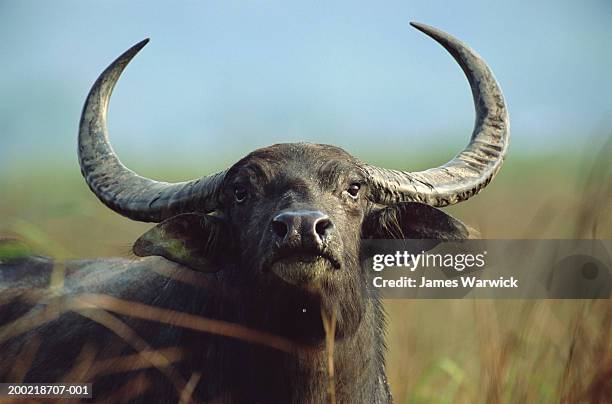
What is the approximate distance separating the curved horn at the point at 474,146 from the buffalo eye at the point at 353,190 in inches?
15.7

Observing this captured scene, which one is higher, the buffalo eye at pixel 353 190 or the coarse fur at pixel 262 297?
the buffalo eye at pixel 353 190

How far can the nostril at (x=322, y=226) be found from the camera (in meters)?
3.22

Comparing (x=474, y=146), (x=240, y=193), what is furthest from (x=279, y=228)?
(x=474, y=146)

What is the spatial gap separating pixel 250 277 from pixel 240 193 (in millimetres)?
365

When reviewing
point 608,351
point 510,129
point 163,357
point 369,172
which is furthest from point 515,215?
point 608,351

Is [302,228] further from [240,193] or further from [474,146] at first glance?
[474,146]

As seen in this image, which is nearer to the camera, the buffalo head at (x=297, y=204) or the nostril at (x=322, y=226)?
the nostril at (x=322, y=226)

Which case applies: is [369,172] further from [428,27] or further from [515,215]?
[515,215]

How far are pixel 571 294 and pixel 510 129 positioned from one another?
1.09 metres

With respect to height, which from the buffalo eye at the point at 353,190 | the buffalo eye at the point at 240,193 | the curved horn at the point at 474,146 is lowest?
the buffalo eye at the point at 240,193

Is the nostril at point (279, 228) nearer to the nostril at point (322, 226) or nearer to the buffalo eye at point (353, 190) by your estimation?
the nostril at point (322, 226)

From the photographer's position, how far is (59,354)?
14.0 ft

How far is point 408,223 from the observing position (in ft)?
13.0

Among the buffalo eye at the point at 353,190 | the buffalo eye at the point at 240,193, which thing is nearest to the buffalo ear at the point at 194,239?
the buffalo eye at the point at 240,193
